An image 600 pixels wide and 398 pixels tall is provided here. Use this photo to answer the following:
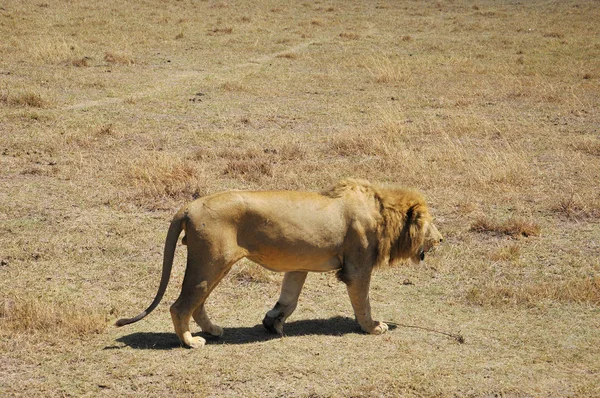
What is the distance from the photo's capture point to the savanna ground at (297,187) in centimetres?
564

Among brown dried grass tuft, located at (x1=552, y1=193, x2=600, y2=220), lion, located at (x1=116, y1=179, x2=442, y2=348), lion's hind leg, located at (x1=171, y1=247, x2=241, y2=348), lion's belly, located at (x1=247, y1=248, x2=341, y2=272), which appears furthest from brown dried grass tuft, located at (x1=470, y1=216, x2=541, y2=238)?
lion's hind leg, located at (x1=171, y1=247, x2=241, y2=348)

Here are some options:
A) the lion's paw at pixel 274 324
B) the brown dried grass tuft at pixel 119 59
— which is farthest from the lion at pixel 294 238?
the brown dried grass tuft at pixel 119 59

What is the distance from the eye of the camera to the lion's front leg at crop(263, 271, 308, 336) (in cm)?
616

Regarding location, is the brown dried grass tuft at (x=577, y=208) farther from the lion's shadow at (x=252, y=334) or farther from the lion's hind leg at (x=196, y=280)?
the lion's hind leg at (x=196, y=280)

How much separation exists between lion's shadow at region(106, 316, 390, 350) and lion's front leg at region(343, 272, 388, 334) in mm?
133

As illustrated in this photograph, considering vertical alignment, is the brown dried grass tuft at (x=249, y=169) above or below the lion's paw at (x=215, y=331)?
below

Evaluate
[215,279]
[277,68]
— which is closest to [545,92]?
[277,68]

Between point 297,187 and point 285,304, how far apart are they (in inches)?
168

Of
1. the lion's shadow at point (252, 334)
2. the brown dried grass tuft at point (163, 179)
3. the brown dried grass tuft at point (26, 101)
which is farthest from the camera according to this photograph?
the brown dried grass tuft at point (26, 101)

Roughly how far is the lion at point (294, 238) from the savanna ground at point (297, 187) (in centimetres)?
33

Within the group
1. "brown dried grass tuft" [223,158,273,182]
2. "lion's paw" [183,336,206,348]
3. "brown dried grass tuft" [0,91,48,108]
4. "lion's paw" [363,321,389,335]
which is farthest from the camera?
"brown dried grass tuft" [0,91,48,108]

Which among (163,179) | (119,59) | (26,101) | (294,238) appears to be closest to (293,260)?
(294,238)

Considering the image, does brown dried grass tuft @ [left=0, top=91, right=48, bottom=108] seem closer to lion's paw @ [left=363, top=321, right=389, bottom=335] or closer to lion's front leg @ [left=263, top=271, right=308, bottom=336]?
lion's front leg @ [left=263, top=271, right=308, bottom=336]

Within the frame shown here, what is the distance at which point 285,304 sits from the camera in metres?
6.21
